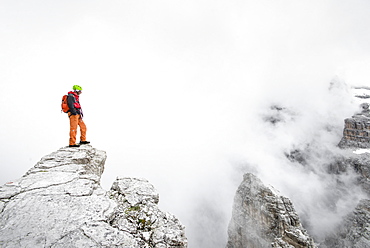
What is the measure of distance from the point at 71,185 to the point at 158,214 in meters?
3.17

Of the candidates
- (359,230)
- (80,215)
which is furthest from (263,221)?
(80,215)

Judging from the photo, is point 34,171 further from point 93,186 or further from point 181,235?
point 181,235

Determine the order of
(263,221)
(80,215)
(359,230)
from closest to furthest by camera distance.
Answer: (80,215)
(263,221)
(359,230)

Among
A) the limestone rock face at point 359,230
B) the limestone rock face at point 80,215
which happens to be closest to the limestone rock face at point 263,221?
the limestone rock face at point 359,230

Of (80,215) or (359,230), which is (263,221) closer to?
(359,230)

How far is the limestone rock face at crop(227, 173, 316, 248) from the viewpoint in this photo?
3212 cm

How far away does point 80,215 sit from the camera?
3908mm

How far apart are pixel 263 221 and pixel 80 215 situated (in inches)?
1801

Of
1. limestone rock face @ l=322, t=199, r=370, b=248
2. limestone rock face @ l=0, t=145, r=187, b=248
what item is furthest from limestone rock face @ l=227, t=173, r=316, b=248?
limestone rock face @ l=0, t=145, r=187, b=248

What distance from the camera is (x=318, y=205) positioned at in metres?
94.6

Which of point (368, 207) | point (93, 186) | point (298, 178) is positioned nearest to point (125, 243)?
point (93, 186)

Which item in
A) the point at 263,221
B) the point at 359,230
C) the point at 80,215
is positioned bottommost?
the point at 80,215

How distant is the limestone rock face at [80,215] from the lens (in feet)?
10.7

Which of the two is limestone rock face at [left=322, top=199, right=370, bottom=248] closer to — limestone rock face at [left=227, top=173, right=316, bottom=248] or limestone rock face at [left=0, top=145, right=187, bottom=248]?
limestone rock face at [left=227, top=173, right=316, bottom=248]
